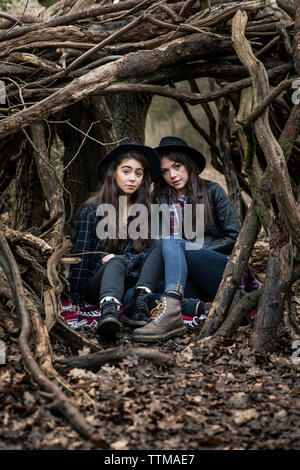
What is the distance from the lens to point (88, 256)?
4.16 metres

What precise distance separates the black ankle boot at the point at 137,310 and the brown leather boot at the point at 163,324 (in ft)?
0.35

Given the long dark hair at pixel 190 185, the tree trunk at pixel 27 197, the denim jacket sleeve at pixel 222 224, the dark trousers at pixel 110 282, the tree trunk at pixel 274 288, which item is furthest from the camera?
the tree trunk at pixel 27 197

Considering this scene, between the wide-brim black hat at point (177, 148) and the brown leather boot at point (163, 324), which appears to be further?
the wide-brim black hat at point (177, 148)

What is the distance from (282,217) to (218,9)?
1.87 metres

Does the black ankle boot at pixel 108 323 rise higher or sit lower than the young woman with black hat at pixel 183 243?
lower

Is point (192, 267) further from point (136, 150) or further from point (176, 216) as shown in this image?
point (136, 150)

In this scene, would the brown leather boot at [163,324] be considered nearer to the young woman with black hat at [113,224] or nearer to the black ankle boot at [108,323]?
the black ankle boot at [108,323]

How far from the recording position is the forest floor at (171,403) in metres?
2.29

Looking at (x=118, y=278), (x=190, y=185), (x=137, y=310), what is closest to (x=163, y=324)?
(x=137, y=310)

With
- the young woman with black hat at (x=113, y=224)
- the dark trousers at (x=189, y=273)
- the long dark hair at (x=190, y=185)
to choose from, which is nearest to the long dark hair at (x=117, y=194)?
the young woman with black hat at (x=113, y=224)

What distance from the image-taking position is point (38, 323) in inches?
120

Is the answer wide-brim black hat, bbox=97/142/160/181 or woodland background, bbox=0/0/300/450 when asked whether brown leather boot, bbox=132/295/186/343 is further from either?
wide-brim black hat, bbox=97/142/160/181

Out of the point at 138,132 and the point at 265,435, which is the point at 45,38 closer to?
the point at 138,132

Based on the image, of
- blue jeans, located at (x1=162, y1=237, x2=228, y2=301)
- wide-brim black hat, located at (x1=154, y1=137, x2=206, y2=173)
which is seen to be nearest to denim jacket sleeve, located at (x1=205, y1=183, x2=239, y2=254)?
blue jeans, located at (x1=162, y1=237, x2=228, y2=301)
